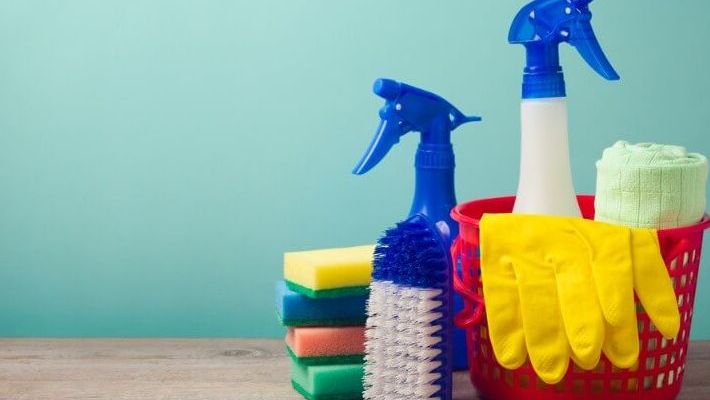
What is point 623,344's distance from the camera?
836 mm

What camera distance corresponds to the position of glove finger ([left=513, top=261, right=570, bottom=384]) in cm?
84

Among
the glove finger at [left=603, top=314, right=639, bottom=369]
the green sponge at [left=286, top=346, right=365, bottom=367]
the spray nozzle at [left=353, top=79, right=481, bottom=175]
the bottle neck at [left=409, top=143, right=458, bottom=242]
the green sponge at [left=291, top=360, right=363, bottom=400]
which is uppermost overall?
the spray nozzle at [left=353, top=79, right=481, bottom=175]

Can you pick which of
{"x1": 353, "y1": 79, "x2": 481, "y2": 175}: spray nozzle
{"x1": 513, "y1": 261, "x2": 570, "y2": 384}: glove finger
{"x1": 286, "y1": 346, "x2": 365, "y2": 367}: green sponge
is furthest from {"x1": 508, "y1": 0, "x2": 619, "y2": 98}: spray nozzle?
{"x1": 286, "y1": 346, "x2": 365, "y2": 367}: green sponge

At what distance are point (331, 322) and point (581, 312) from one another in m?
0.27

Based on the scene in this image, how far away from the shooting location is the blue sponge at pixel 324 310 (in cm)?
98

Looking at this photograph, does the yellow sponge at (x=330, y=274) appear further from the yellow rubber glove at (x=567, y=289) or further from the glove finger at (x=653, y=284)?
the glove finger at (x=653, y=284)

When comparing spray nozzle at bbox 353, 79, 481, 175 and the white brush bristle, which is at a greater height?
spray nozzle at bbox 353, 79, 481, 175

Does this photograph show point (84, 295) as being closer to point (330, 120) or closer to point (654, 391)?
point (330, 120)

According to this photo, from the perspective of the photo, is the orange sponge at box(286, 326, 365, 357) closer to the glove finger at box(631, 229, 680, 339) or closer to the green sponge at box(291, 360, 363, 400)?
the green sponge at box(291, 360, 363, 400)

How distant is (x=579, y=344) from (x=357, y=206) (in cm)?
53

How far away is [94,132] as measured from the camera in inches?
50.8

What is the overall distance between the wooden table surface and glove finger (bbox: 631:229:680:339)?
21cm

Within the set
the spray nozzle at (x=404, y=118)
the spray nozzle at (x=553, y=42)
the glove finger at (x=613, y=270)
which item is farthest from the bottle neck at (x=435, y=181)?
the glove finger at (x=613, y=270)

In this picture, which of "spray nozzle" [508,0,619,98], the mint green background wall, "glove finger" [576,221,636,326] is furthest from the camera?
the mint green background wall
